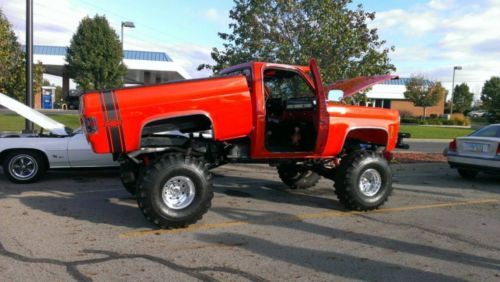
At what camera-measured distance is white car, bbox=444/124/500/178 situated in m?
10.1

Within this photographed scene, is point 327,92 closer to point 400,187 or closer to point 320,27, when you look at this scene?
point 400,187

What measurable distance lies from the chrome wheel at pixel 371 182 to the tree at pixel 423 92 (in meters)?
53.3

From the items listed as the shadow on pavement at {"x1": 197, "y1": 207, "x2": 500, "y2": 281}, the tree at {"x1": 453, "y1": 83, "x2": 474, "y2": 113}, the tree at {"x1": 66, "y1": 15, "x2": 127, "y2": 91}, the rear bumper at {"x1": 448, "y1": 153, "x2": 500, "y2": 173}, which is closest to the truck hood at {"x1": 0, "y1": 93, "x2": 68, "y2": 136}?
the shadow on pavement at {"x1": 197, "y1": 207, "x2": 500, "y2": 281}

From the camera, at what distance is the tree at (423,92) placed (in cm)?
5716

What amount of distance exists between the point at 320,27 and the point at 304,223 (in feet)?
29.0

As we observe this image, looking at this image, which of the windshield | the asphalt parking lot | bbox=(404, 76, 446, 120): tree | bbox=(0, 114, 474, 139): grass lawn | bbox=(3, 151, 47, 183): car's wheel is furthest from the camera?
bbox=(404, 76, 446, 120): tree

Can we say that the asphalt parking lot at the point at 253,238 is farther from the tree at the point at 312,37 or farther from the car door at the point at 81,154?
the tree at the point at 312,37

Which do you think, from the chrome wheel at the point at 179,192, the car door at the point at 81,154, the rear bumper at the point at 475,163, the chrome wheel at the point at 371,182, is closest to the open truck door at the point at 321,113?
Result: the chrome wheel at the point at 371,182

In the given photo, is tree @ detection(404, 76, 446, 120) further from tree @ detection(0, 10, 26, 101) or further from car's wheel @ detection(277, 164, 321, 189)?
car's wheel @ detection(277, 164, 321, 189)

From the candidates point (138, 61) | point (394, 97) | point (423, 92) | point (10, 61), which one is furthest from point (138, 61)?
point (394, 97)

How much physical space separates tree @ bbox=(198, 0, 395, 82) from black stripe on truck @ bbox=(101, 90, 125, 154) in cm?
876

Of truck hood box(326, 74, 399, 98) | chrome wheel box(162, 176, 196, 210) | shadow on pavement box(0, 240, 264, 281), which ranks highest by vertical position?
truck hood box(326, 74, 399, 98)

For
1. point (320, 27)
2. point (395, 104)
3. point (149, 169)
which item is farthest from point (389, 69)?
point (395, 104)

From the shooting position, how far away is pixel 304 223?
21.2 ft
